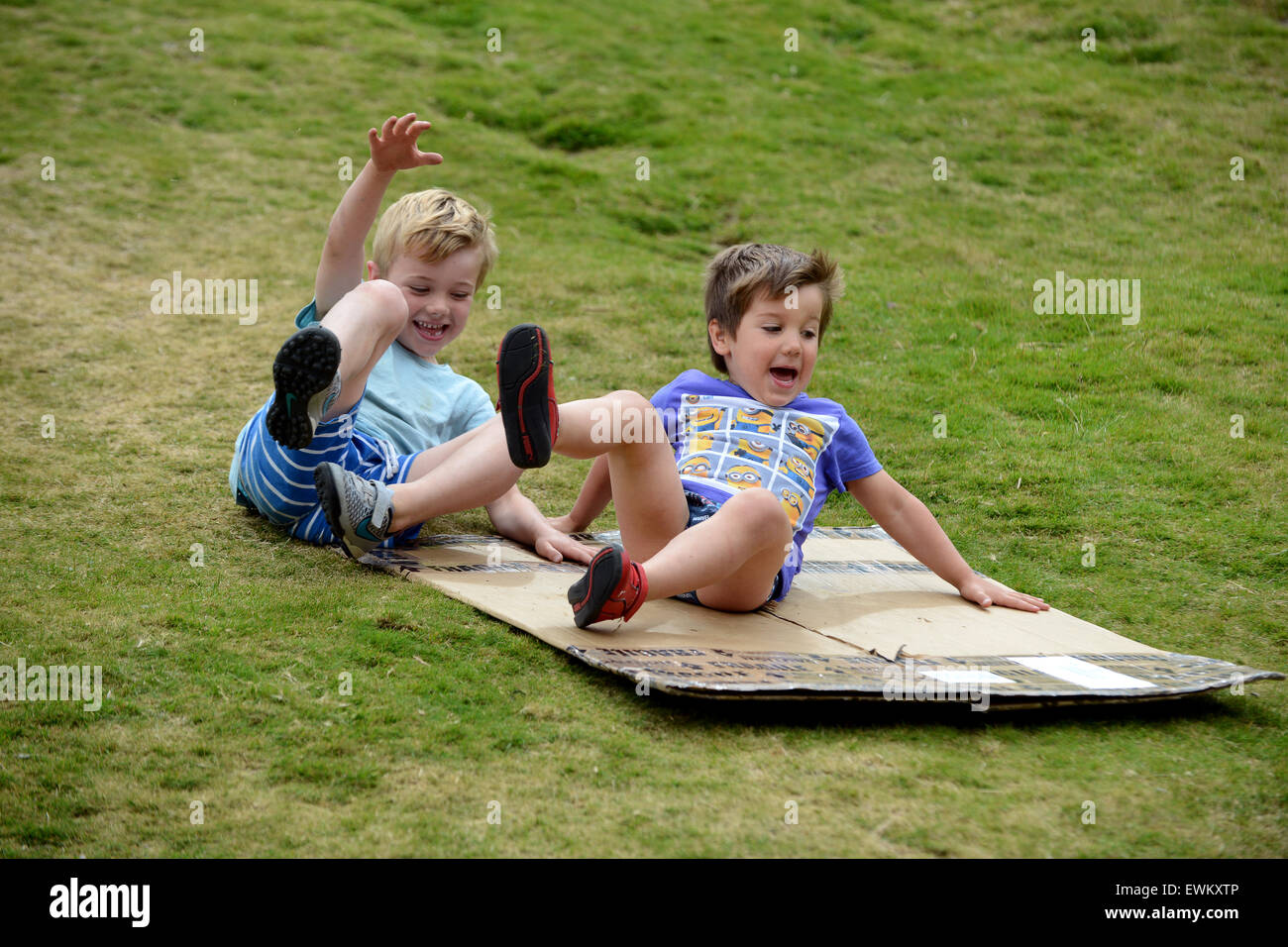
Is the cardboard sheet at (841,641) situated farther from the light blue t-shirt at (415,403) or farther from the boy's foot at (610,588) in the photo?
the light blue t-shirt at (415,403)

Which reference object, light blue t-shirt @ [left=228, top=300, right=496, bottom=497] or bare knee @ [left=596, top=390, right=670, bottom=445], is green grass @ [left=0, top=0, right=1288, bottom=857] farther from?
bare knee @ [left=596, top=390, right=670, bottom=445]

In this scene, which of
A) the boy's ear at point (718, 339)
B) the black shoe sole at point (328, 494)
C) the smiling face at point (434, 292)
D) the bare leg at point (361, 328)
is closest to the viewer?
the black shoe sole at point (328, 494)

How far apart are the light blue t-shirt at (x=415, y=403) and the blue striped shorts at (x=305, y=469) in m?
0.12

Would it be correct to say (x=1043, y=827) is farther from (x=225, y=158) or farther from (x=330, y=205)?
(x=225, y=158)

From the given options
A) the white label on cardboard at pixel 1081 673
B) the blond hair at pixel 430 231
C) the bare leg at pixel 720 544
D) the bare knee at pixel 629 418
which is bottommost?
the white label on cardboard at pixel 1081 673

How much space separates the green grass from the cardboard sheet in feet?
0.28

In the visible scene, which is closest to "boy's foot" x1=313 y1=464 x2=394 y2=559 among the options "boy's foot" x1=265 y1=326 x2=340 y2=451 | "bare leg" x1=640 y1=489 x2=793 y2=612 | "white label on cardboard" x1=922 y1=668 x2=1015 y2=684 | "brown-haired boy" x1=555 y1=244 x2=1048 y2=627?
"boy's foot" x1=265 y1=326 x2=340 y2=451

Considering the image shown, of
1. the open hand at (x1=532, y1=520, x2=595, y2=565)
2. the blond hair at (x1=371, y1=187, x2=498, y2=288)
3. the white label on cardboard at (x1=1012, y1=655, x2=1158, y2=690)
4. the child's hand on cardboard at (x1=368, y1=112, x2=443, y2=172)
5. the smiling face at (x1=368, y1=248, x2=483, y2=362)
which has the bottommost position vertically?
the white label on cardboard at (x1=1012, y1=655, x2=1158, y2=690)

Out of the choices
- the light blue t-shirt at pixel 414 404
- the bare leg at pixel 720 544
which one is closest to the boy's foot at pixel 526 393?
the bare leg at pixel 720 544

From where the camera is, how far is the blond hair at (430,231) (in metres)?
3.63

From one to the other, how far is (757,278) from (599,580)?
3.83 ft

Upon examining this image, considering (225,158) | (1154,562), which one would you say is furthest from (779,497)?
(225,158)

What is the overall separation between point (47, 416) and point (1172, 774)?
12.8 feet

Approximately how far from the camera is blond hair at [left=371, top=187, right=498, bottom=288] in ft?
11.9
